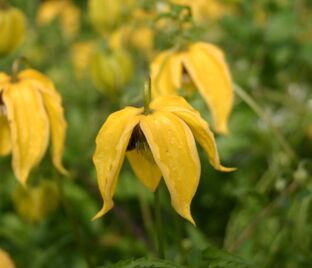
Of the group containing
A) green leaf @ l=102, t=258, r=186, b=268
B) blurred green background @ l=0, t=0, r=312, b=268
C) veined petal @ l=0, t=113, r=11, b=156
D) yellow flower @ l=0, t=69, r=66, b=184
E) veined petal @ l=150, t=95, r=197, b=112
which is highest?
veined petal @ l=150, t=95, r=197, b=112

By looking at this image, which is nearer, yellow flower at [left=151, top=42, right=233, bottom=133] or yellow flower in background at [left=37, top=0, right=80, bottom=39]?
yellow flower at [left=151, top=42, right=233, bottom=133]

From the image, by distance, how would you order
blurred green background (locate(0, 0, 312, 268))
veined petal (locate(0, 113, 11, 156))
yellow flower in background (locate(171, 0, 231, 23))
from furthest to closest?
yellow flower in background (locate(171, 0, 231, 23)) < blurred green background (locate(0, 0, 312, 268)) < veined petal (locate(0, 113, 11, 156))

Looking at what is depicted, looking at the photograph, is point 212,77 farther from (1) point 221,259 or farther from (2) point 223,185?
(2) point 223,185

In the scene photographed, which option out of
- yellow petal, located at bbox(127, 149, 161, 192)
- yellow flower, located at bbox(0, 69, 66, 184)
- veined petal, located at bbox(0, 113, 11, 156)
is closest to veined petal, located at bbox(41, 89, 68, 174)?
yellow flower, located at bbox(0, 69, 66, 184)

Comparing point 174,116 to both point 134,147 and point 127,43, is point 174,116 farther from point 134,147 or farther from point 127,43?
point 127,43

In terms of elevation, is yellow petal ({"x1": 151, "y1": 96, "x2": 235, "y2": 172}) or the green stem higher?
yellow petal ({"x1": 151, "y1": 96, "x2": 235, "y2": 172})

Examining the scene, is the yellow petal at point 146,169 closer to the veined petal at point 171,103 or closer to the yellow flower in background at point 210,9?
the veined petal at point 171,103

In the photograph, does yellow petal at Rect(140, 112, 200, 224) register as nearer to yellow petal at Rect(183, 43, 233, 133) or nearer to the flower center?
the flower center

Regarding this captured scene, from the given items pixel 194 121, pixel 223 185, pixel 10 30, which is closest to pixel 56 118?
pixel 194 121
